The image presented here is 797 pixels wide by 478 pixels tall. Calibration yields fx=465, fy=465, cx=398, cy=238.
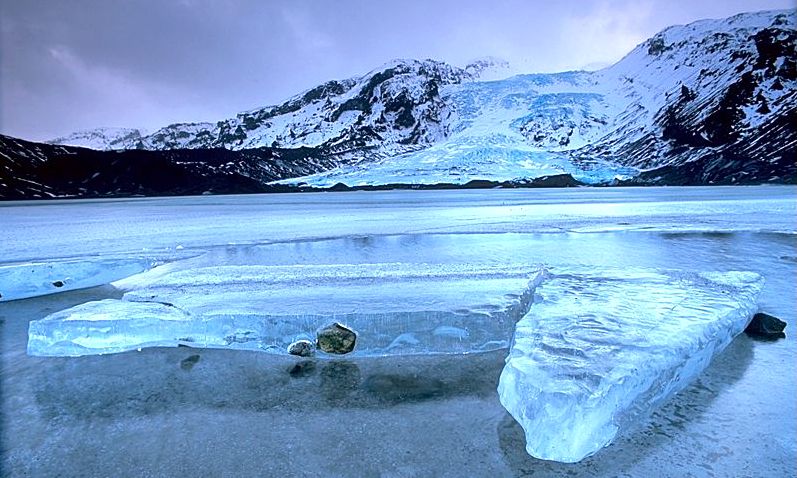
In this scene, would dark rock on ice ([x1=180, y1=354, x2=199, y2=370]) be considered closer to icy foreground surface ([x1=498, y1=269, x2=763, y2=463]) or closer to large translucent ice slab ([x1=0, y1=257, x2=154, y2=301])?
icy foreground surface ([x1=498, y1=269, x2=763, y2=463])

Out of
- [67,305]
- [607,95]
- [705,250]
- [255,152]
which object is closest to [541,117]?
[607,95]

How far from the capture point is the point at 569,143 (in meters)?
122

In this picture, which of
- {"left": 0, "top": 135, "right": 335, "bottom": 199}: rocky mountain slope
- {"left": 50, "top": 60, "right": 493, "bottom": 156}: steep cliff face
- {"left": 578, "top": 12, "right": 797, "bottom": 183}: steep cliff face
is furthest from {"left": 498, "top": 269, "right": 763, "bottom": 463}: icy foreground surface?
{"left": 50, "top": 60, "right": 493, "bottom": 156}: steep cliff face

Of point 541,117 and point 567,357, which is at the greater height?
point 541,117

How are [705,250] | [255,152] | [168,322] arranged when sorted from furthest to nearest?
[255,152]
[705,250]
[168,322]

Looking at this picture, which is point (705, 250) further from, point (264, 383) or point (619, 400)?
point (264, 383)

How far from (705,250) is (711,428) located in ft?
26.4

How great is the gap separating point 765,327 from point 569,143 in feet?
419

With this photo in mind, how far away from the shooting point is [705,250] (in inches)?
373

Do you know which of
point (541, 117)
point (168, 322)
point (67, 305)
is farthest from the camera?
point (541, 117)

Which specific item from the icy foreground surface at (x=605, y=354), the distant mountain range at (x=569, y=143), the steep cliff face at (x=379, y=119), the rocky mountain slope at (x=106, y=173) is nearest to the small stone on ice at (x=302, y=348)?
the icy foreground surface at (x=605, y=354)

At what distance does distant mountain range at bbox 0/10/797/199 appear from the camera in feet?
293

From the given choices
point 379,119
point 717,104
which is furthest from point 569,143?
point 379,119

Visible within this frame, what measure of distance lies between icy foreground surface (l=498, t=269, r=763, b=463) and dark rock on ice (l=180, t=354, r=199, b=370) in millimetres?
2679
